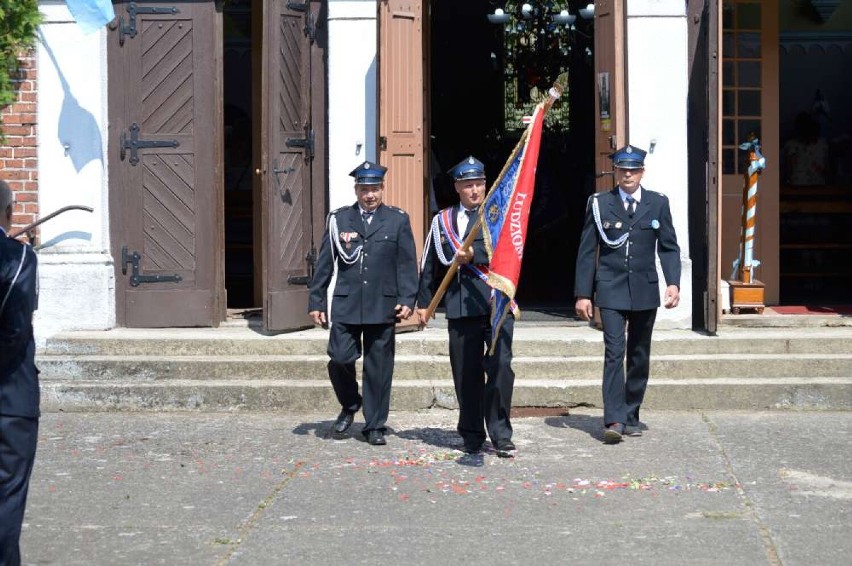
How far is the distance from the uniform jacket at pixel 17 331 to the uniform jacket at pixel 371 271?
12.2 ft

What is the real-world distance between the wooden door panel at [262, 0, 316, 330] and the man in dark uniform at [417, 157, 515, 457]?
2.56 metres

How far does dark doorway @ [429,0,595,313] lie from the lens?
1858cm

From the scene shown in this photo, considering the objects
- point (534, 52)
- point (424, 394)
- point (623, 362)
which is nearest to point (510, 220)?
point (623, 362)

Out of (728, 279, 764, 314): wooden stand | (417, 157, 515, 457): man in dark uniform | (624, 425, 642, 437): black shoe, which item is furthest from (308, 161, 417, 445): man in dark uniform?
(728, 279, 764, 314): wooden stand

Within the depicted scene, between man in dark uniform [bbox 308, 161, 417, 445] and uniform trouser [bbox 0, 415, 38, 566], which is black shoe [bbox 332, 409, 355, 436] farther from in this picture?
uniform trouser [bbox 0, 415, 38, 566]

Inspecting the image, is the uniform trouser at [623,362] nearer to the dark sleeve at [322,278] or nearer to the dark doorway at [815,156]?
the dark sleeve at [322,278]

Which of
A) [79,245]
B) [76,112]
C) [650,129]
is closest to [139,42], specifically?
[76,112]

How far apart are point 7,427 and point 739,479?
422 cm

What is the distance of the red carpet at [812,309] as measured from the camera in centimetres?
1209

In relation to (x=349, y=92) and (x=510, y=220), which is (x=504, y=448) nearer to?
(x=510, y=220)

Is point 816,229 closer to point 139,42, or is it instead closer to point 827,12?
point 827,12

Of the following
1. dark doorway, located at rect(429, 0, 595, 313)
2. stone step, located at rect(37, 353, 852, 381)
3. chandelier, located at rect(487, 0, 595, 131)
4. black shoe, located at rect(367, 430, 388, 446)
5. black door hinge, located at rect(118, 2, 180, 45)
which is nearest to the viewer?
black shoe, located at rect(367, 430, 388, 446)

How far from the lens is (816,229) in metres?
14.9

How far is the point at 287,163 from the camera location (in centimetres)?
1126
